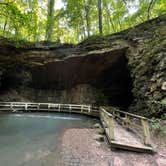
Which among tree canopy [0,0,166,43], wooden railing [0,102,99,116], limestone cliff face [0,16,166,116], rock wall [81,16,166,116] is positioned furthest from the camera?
tree canopy [0,0,166,43]

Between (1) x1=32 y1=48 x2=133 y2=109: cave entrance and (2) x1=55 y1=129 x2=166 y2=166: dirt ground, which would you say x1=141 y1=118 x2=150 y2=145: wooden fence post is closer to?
(2) x1=55 y1=129 x2=166 y2=166: dirt ground

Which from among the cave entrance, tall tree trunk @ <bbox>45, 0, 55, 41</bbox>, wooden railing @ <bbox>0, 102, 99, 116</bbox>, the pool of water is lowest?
the pool of water

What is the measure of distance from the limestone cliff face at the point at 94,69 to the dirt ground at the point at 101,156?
410 cm

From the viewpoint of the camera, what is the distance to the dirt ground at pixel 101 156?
4.22 meters

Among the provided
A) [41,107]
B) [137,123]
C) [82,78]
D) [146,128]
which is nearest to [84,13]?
[82,78]

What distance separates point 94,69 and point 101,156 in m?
11.0

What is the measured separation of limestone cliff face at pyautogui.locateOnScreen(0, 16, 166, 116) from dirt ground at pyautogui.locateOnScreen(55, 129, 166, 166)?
13.5 feet

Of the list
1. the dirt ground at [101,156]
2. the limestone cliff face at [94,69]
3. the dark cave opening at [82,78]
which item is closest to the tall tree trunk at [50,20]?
Answer: the limestone cliff face at [94,69]

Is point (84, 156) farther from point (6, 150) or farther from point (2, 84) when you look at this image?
point (2, 84)

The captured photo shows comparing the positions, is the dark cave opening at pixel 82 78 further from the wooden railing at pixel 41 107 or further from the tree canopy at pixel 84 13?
the tree canopy at pixel 84 13

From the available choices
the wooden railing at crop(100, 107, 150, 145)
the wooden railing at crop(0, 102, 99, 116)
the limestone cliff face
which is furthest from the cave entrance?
the wooden railing at crop(100, 107, 150, 145)

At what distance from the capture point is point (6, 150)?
5.06 m

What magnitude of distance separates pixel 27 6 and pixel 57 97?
989cm

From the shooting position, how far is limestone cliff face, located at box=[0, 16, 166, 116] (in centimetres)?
1004
